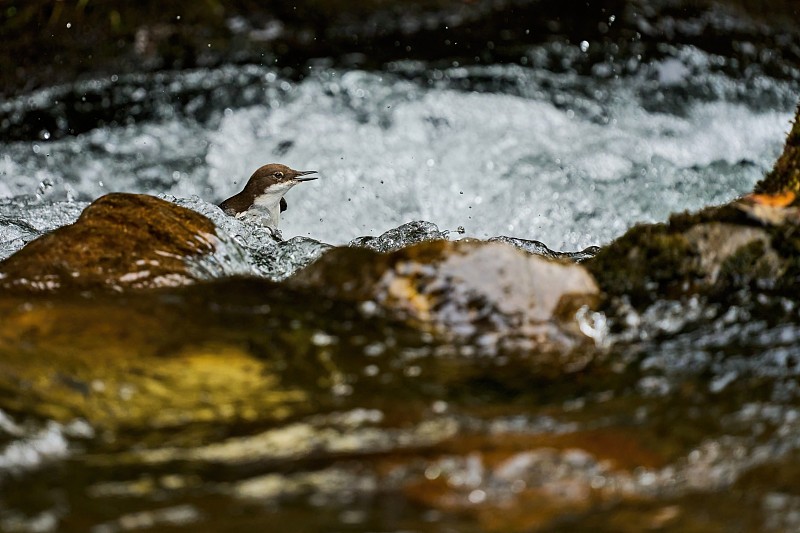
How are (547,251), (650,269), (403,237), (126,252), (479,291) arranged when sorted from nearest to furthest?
(479,291), (650,269), (126,252), (547,251), (403,237)

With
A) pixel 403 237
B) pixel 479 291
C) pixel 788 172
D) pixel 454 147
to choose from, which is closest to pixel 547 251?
pixel 403 237

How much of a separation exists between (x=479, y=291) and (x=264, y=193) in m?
3.34

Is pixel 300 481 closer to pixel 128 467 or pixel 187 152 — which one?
pixel 128 467

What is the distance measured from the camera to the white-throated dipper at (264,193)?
6.31 metres

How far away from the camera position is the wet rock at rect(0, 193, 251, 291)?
3.61 metres

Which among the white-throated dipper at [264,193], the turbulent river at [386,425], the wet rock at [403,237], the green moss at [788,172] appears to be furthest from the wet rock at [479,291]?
the white-throated dipper at [264,193]

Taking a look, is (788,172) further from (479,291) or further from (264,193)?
(264,193)

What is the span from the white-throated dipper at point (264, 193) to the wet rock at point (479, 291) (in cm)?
295

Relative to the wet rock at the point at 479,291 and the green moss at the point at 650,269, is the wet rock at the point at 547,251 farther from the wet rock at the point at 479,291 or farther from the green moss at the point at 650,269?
the wet rock at the point at 479,291

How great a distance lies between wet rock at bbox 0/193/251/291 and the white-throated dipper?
2.15 meters

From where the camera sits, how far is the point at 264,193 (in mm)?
6359

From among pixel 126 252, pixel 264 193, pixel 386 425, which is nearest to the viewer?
pixel 386 425

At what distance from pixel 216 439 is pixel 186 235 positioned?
1.51 m

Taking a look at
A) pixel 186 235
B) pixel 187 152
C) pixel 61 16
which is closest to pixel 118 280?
pixel 186 235
